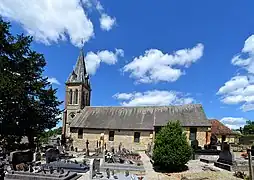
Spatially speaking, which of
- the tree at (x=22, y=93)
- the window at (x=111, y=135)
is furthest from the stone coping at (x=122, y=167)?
the window at (x=111, y=135)

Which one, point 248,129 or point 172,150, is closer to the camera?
point 172,150

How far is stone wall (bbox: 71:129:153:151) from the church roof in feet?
30.8

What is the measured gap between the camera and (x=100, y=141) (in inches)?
1233

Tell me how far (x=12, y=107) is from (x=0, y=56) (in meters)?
5.19

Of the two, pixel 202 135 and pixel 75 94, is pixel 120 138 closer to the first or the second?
pixel 202 135

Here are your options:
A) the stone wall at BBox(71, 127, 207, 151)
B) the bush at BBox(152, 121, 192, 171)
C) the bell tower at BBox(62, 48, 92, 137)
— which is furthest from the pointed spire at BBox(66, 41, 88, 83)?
the bush at BBox(152, 121, 192, 171)

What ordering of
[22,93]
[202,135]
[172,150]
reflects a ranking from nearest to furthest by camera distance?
[172,150] → [22,93] → [202,135]

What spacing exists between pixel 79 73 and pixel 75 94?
401 cm

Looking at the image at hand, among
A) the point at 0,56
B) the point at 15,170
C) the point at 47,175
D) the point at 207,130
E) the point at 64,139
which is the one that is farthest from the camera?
the point at 64,139

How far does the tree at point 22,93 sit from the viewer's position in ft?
72.0

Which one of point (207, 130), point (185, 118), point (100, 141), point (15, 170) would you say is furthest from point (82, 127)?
point (15, 170)

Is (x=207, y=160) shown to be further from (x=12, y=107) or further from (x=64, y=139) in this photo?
(x=64, y=139)

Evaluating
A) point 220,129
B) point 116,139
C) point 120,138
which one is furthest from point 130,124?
point 220,129

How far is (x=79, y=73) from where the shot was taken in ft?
129
